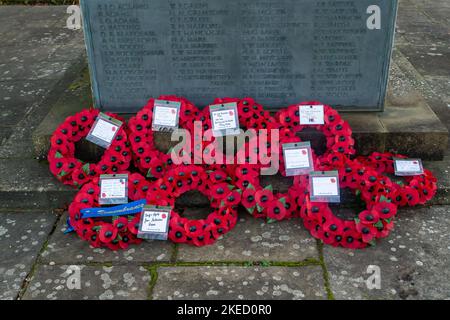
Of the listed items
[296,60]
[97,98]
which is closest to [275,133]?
[296,60]

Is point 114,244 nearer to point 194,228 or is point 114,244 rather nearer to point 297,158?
point 194,228

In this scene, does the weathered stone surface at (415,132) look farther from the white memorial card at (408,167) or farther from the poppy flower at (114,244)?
the poppy flower at (114,244)

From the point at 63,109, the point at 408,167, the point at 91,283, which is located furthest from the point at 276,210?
the point at 63,109

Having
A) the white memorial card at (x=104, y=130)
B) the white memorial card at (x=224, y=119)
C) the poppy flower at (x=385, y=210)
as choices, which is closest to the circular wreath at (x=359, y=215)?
the poppy flower at (x=385, y=210)

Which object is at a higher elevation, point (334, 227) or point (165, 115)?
point (165, 115)

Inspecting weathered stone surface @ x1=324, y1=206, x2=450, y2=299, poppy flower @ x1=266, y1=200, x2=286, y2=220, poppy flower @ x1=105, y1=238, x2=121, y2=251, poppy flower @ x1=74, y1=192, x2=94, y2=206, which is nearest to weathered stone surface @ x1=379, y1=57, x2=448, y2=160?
weathered stone surface @ x1=324, y1=206, x2=450, y2=299

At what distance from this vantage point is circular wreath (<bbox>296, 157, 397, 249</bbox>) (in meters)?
3.28

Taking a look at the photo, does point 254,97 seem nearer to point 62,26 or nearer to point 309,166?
point 309,166

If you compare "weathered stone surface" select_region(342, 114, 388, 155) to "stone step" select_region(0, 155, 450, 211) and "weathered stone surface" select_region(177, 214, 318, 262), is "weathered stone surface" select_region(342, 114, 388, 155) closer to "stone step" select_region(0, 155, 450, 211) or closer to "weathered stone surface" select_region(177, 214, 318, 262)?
"stone step" select_region(0, 155, 450, 211)

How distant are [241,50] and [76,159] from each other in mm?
1580

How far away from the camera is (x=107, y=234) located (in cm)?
331

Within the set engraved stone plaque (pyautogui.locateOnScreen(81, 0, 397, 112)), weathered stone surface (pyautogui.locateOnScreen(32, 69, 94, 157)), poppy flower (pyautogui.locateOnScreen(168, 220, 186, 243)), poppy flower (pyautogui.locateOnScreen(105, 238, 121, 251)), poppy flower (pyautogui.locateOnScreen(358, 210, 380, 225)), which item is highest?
engraved stone plaque (pyautogui.locateOnScreen(81, 0, 397, 112))

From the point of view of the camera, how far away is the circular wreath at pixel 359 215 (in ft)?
10.8

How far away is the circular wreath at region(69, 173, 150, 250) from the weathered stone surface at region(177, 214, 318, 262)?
0.37m
